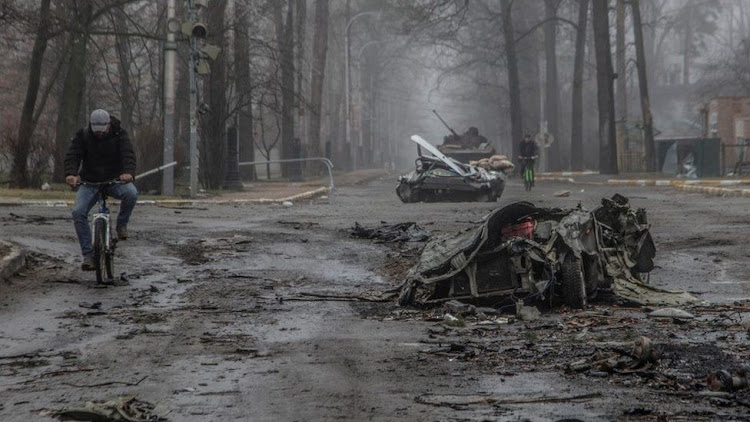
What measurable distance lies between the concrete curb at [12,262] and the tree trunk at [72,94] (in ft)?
57.2

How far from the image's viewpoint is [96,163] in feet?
40.6

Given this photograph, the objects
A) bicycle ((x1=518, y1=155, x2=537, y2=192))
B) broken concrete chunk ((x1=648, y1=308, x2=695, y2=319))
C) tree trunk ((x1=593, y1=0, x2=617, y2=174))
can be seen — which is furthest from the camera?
tree trunk ((x1=593, y1=0, x2=617, y2=174))

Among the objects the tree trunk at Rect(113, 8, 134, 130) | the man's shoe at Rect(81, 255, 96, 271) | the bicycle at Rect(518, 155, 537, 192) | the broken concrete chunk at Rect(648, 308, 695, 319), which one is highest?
the tree trunk at Rect(113, 8, 134, 130)

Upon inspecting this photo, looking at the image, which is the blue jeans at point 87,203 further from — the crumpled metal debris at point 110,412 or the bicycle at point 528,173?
the bicycle at point 528,173

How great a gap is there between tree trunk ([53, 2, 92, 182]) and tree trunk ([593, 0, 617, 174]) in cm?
2087

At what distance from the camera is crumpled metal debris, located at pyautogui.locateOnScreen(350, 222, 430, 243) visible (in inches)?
653

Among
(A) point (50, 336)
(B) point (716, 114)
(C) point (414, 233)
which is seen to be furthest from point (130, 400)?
(B) point (716, 114)

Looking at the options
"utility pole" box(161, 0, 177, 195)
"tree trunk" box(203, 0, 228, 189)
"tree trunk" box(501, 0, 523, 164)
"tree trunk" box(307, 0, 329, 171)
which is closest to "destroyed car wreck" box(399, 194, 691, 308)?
"utility pole" box(161, 0, 177, 195)

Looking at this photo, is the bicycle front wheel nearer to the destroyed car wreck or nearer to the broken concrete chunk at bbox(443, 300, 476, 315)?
the destroyed car wreck

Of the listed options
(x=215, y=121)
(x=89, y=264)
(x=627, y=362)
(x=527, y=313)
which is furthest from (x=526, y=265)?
(x=215, y=121)

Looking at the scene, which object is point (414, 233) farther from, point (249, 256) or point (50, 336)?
point (50, 336)

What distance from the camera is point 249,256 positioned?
49.6 ft

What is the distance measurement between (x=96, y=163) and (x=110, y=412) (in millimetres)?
6863

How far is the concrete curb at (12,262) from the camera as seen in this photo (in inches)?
473
